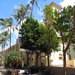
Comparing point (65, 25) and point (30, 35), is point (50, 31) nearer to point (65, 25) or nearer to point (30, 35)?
point (65, 25)

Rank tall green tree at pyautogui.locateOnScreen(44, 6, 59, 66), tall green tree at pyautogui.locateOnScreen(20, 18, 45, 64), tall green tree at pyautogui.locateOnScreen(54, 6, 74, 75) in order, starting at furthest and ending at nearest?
tall green tree at pyautogui.locateOnScreen(20, 18, 45, 64), tall green tree at pyautogui.locateOnScreen(44, 6, 59, 66), tall green tree at pyautogui.locateOnScreen(54, 6, 74, 75)

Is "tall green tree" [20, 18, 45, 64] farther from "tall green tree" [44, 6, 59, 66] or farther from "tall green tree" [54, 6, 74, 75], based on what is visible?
"tall green tree" [54, 6, 74, 75]

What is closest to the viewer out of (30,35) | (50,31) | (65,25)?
(65,25)

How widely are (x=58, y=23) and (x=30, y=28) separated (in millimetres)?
12475

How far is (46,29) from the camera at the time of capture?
50375mm

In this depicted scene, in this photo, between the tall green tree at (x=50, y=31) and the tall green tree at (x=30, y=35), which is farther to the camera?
the tall green tree at (x=30, y=35)

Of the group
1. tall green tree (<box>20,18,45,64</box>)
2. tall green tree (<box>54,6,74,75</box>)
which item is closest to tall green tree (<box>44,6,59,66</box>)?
tall green tree (<box>54,6,74,75</box>)

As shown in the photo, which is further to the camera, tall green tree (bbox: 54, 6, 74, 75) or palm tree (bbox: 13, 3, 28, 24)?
palm tree (bbox: 13, 3, 28, 24)

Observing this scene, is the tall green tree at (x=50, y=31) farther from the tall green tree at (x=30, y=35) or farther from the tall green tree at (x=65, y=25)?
the tall green tree at (x=30, y=35)

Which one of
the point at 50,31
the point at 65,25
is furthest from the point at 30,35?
the point at 65,25

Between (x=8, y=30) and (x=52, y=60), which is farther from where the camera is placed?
(x=8, y=30)

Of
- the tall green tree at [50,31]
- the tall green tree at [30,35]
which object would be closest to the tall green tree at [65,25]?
the tall green tree at [50,31]

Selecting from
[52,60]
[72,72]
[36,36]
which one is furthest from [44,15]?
[52,60]

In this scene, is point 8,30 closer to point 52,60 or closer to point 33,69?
point 52,60
